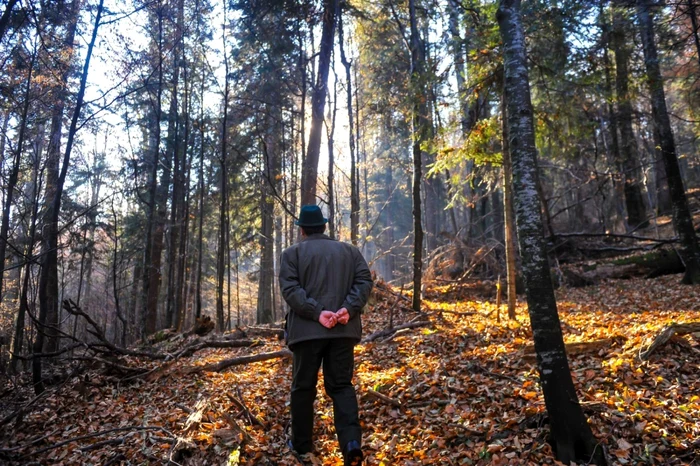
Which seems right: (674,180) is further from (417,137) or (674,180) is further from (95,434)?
(95,434)

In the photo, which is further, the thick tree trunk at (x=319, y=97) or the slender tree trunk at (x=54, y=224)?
the thick tree trunk at (x=319, y=97)

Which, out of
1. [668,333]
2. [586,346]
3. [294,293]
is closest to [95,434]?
[294,293]

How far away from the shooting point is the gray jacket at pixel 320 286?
372 centimetres

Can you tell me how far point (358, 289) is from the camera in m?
3.94

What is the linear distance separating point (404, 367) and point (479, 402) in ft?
5.40

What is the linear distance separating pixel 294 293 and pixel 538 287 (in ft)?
6.71

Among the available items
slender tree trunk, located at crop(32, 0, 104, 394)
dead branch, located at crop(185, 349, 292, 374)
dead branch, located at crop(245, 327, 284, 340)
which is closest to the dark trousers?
dead branch, located at crop(185, 349, 292, 374)

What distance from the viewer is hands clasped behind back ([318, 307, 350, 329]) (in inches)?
144

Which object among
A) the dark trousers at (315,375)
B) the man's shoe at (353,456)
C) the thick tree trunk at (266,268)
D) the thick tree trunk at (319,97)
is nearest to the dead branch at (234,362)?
the dark trousers at (315,375)

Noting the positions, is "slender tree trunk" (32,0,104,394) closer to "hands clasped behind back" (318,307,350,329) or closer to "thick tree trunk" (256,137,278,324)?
"hands clasped behind back" (318,307,350,329)

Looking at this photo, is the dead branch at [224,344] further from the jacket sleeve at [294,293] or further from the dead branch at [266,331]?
the jacket sleeve at [294,293]

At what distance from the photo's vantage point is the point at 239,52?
1433 cm

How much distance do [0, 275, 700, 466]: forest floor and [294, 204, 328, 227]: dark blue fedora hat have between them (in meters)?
2.16

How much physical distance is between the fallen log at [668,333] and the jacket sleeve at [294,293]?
12.4 feet
